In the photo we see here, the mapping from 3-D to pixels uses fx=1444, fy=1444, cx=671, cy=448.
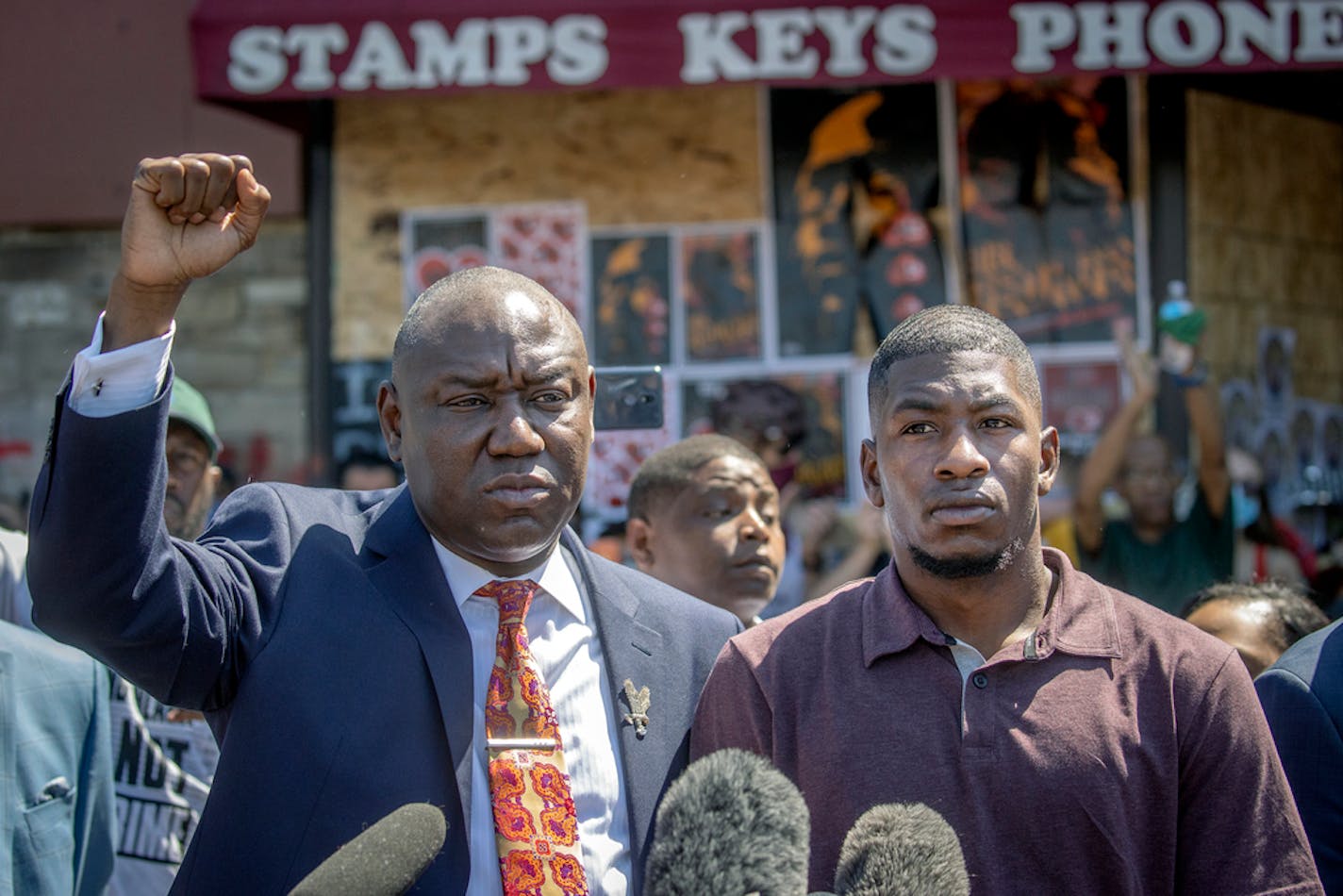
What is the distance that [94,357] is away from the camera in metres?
2.18

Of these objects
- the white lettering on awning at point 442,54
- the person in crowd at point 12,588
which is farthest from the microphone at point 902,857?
the white lettering on awning at point 442,54

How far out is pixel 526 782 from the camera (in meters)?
2.46

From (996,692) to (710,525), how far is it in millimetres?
1911

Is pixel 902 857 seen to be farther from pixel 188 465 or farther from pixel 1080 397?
pixel 1080 397

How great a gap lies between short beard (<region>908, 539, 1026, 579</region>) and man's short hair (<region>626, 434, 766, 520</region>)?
1877 millimetres

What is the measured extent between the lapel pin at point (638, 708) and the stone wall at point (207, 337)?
5.22 meters

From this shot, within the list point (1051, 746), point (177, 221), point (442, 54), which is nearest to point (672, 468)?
point (1051, 746)

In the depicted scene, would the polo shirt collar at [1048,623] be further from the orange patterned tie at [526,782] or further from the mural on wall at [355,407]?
the mural on wall at [355,407]

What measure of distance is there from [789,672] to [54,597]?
4.00ft

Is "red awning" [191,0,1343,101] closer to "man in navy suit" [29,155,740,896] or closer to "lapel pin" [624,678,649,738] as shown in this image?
"man in navy suit" [29,155,740,896]

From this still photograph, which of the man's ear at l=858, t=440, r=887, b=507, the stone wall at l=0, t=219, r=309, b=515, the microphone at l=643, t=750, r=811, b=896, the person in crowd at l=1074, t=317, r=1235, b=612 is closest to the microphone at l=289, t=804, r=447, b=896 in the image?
the microphone at l=643, t=750, r=811, b=896

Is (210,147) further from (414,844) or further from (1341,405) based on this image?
(414,844)

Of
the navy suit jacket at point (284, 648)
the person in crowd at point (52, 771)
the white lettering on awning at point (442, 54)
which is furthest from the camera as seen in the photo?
the white lettering on awning at point (442, 54)

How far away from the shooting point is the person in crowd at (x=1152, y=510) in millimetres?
6387
